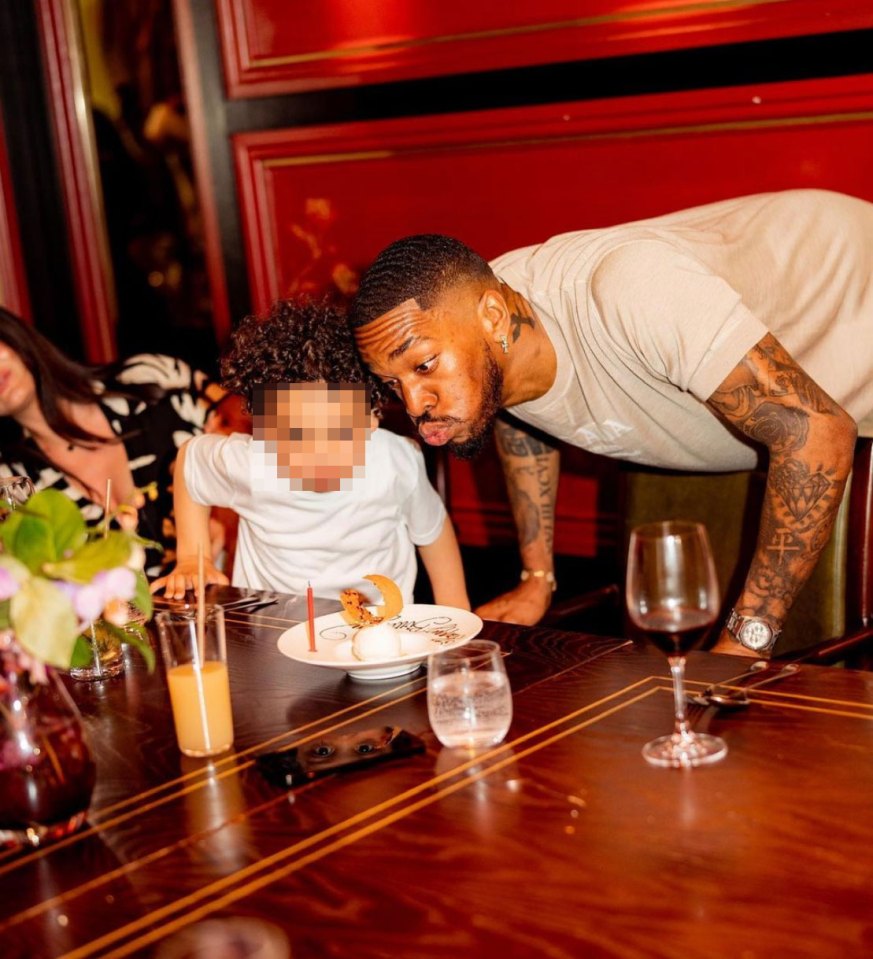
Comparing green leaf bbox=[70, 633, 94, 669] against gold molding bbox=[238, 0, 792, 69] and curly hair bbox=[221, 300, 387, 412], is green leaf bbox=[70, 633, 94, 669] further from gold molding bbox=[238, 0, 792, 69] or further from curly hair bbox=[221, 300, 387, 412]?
gold molding bbox=[238, 0, 792, 69]

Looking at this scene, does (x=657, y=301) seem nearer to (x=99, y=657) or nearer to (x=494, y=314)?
(x=494, y=314)

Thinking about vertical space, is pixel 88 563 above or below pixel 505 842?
above

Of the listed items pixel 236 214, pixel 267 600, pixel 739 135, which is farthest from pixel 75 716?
pixel 236 214

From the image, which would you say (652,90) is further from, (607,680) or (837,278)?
(607,680)

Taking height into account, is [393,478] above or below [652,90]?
below

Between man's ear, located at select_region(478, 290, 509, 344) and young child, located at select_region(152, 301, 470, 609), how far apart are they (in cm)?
28

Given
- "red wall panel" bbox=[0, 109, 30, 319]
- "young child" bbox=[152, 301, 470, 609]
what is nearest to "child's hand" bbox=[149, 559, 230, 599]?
"young child" bbox=[152, 301, 470, 609]

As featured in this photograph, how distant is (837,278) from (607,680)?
50.1 inches

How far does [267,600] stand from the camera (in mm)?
2320

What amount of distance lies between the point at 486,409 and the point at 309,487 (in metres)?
0.43

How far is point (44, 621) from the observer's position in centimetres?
132

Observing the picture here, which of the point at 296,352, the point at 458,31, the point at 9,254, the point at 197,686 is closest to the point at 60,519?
the point at 197,686

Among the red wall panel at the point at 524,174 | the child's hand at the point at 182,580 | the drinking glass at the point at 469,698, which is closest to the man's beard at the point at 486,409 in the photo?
the child's hand at the point at 182,580

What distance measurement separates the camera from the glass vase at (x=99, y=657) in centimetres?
195
